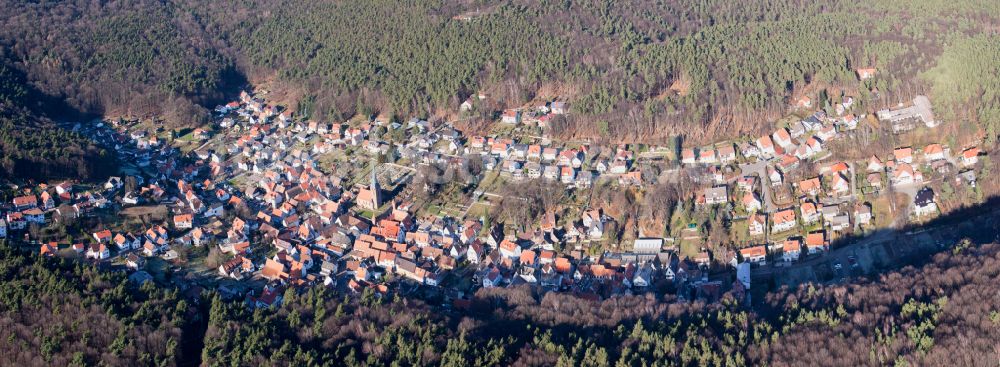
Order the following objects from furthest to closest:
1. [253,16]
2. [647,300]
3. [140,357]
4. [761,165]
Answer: [253,16], [761,165], [647,300], [140,357]

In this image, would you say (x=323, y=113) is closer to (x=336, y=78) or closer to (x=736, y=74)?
(x=336, y=78)

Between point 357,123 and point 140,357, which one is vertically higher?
point 357,123

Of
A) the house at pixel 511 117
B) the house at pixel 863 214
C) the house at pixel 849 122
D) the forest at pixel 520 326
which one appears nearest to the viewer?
the forest at pixel 520 326

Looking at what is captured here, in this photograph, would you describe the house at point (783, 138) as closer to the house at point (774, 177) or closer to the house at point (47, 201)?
the house at point (774, 177)

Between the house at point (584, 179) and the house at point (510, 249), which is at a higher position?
the house at point (584, 179)

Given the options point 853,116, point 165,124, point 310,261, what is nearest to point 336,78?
point 165,124

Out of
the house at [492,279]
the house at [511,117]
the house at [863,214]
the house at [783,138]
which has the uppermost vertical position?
the house at [511,117]

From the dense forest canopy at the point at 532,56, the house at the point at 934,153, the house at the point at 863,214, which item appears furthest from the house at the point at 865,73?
the house at the point at 863,214

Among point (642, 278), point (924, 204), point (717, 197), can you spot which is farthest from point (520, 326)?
point (924, 204)
